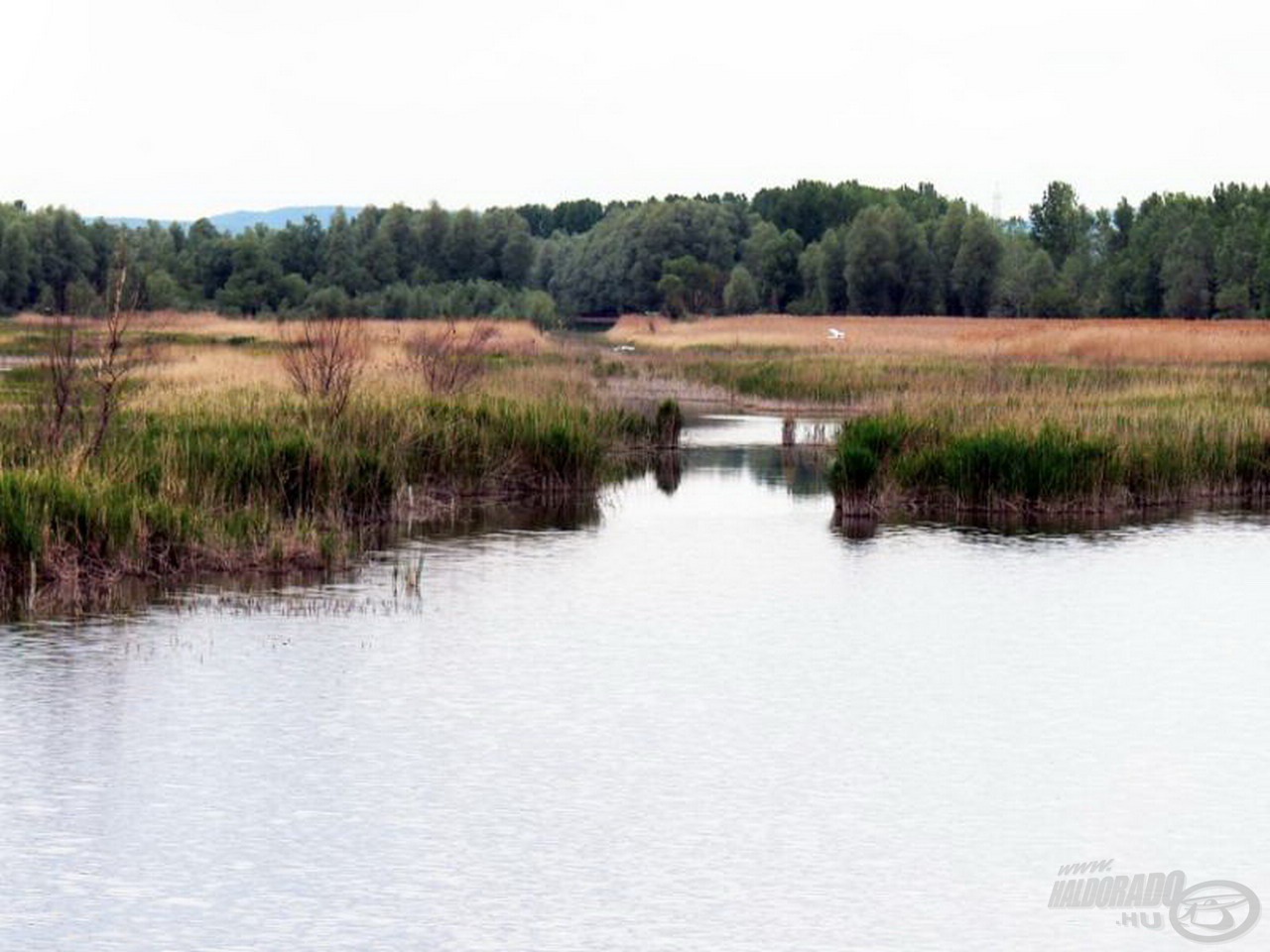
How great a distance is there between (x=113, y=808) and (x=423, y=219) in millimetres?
135686

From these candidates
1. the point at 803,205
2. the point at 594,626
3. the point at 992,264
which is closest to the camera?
the point at 594,626

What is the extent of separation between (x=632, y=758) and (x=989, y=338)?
58.8 metres

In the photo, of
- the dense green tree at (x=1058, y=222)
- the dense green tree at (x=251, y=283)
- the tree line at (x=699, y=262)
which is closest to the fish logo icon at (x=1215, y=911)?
the tree line at (x=699, y=262)

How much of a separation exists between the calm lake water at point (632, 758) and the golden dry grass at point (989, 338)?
117ft

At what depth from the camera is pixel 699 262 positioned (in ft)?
508

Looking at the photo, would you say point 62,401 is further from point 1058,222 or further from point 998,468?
point 1058,222

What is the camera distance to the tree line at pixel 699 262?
111 metres

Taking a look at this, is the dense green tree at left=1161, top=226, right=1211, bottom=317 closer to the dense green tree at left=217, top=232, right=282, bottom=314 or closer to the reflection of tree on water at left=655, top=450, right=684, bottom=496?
the dense green tree at left=217, top=232, right=282, bottom=314

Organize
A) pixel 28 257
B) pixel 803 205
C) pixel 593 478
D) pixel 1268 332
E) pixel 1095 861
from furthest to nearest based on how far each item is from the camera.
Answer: pixel 803 205 → pixel 28 257 → pixel 1268 332 → pixel 593 478 → pixel 1095 861

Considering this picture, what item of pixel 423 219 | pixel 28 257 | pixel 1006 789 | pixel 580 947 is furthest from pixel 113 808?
pixel 423 219

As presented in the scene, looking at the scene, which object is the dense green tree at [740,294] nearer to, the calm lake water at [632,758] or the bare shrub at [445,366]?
the bare shrub at [445,366]

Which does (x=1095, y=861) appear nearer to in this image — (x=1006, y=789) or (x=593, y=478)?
(x=1006, y=789)

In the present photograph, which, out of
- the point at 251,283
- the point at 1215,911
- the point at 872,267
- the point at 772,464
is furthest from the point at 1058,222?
the point at 1215,911

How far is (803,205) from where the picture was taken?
553 feet
